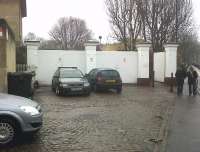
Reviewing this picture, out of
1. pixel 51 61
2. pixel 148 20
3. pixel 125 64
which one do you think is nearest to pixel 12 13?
pixel 51 61

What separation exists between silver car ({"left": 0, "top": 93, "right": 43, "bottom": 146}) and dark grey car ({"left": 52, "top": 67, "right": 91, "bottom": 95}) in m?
11.4

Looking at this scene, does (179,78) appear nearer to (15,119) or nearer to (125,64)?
(125,64)

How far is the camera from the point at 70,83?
21.2m

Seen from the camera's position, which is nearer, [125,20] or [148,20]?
[148,20]

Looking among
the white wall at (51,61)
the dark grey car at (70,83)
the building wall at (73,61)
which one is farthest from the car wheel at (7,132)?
the white wall at (51,61)

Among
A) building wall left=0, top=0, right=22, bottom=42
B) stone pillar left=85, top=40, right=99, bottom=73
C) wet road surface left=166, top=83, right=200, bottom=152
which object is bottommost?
wet road surface left=166, top=83, right=200, bottom=152

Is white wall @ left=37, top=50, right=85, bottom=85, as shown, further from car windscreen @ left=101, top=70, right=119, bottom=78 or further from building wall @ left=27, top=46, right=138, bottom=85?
car windscreen @ left=101, top=70, right=119, bottom=78

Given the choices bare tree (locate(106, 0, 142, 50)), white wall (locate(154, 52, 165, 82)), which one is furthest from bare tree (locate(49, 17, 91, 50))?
white wall (locate(154, 52, 165, 82))

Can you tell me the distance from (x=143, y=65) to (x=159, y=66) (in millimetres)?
2703

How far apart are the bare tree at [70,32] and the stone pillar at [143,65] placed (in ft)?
159

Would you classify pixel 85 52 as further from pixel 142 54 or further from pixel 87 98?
pixel 87 98

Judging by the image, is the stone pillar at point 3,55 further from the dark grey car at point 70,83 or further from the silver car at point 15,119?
the silver car at point 15,119

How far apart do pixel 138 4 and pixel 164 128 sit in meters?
31.2

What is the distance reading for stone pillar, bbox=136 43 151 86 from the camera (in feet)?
96.4
